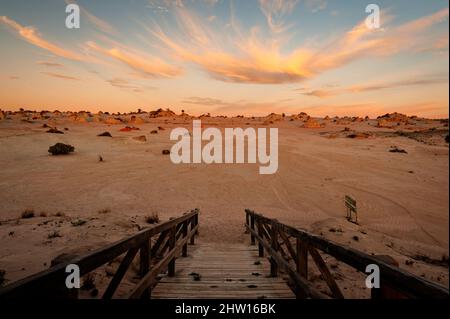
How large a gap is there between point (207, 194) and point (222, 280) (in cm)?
1422

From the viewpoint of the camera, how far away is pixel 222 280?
5.71 metres

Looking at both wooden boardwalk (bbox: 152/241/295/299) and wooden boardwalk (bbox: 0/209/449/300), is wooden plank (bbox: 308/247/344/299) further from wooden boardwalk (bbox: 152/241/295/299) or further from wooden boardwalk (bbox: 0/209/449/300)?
wooden boardwalk (bbox: 152/241/295/299)

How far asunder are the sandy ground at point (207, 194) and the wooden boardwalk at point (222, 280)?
5.86 ft

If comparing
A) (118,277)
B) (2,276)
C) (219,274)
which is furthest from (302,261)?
(2,276)

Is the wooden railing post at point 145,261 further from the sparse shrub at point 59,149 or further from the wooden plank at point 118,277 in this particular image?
the sparse shrub at point 59,149

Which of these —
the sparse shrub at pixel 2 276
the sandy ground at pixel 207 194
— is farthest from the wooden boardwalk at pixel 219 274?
the sparse shrub at pixel 2 276

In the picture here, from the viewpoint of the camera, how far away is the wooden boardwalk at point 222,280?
4.85 metres

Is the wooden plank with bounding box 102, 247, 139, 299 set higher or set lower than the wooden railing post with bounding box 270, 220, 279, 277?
higher

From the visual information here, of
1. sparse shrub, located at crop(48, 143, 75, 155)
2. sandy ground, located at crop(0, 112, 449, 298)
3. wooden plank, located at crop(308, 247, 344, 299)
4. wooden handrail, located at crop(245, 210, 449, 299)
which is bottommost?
sandy ground, located at crop(0, 112, 449, 298)

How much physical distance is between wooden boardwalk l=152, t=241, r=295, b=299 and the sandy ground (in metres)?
1.78

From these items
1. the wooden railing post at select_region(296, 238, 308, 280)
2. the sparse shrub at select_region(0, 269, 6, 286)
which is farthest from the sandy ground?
the wooden railing post at select_region(296, 238, 308, 280)

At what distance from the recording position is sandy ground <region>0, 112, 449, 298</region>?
798 centimetres

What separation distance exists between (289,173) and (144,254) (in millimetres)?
22429
